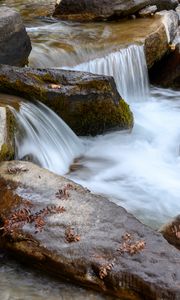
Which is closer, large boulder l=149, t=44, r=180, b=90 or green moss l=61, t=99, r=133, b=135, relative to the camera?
green moss l=61, t=99, r=133, b=135

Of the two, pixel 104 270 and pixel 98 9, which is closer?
pixel 104 270

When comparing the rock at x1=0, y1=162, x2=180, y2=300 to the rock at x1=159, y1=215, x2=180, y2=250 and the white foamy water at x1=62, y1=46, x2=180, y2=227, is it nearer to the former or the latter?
the rock at x1=159, y1=215, x2=180, y2=250

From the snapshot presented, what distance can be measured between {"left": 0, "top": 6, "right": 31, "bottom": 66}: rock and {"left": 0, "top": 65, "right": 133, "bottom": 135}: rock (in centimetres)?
104

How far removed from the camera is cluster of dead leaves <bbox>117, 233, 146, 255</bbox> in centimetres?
397

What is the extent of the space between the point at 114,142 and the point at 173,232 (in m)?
3.50

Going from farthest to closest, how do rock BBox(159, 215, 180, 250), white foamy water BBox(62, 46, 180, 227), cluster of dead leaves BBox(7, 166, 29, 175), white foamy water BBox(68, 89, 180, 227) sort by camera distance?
white foamy water BBox(62, 46, 180, 227) < white foamy water BBox(68, 89, 180, 227) < cluster of dead leaves BBox(7, 166, 29, 175) < rock BBox(159, 215, 180, 250)

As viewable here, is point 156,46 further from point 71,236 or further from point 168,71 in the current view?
point 71,236

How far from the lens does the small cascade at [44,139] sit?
20.9 ft

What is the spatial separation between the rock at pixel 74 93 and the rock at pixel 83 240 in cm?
234

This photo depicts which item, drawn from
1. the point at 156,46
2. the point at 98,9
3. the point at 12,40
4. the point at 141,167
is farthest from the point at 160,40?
the point at 141,167

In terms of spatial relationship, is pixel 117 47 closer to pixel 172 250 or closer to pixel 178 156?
pixel 178 156

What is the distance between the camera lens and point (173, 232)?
4.45 meters

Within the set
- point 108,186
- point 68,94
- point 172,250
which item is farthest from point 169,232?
point 68,94

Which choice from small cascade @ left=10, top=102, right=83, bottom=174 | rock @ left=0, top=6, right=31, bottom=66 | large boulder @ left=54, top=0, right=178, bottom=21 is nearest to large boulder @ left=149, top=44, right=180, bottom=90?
large boulder @ left=54, top=0, right=178, bottom=21
